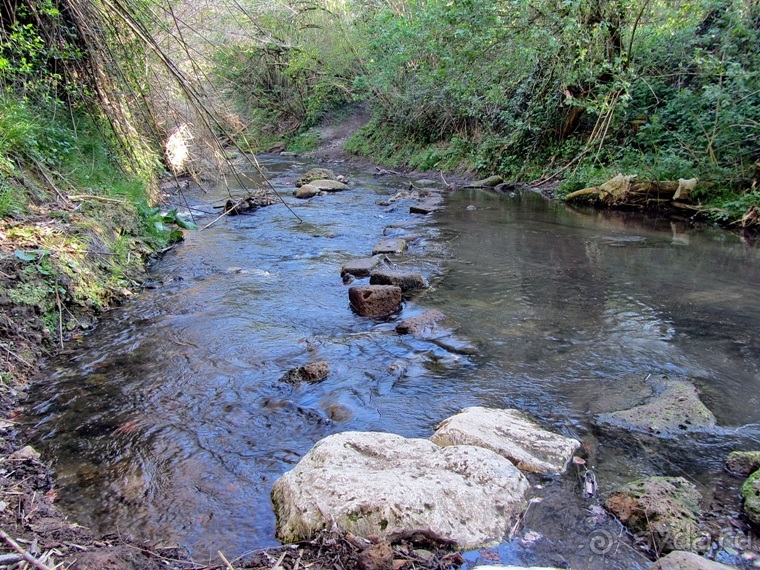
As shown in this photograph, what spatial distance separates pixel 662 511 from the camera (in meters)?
2.40

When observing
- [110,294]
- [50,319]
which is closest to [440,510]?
[50,319]

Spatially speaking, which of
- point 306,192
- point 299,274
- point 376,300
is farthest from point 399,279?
point 306,192

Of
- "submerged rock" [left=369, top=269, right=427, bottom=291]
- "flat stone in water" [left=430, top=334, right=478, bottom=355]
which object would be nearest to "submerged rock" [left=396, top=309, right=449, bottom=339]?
"flat stone in water" [left=430, top=334, right=478, bottom=355]

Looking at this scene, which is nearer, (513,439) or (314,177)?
(513,439)

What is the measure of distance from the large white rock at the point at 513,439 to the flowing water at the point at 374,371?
0.42ft

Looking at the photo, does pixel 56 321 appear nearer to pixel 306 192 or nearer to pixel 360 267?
pixel 360 267

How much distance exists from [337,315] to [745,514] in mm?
3654

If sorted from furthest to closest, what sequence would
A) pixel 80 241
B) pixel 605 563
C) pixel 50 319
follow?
pixel 80 241 → pixel 50 319 → pixel 605 563

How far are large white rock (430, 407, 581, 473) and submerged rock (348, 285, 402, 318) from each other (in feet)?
7.07

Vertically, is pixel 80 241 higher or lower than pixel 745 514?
higher

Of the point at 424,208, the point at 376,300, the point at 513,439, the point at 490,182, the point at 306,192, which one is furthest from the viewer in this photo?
the point at 490,182

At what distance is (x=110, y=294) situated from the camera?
5398 mm

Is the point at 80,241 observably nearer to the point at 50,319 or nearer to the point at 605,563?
the point at 50,319

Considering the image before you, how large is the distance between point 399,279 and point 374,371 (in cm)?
199
